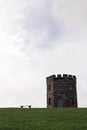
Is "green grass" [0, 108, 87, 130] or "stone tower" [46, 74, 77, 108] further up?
"stone tower" [46, 74, 77, 108]

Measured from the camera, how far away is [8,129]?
57.8 feet

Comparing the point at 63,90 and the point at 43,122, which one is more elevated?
the point at 63,90

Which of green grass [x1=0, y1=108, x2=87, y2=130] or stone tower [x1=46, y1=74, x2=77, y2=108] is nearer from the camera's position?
green grass [x1=0, y1=108, x2=87, y2=130]

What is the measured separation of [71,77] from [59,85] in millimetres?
3315

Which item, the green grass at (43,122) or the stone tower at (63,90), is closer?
the green grass at (43,122)

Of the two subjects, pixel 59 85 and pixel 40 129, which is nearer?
pixel 40 129

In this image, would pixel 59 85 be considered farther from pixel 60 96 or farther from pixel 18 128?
pixel 18 128

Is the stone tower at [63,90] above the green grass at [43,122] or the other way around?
above

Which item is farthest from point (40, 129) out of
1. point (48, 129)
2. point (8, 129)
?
point (8, 129)

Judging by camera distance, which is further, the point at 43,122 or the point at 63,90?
the point at 63,90

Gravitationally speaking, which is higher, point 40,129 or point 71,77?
point 71,77

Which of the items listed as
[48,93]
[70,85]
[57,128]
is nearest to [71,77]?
[70,85]

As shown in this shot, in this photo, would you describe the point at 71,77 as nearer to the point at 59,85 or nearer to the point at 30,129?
the point at 59,85

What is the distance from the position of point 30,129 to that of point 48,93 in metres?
59.0
